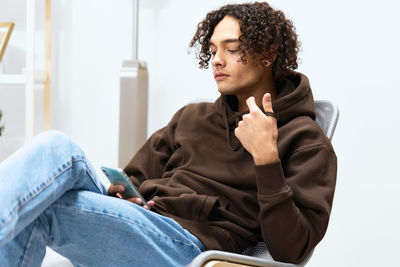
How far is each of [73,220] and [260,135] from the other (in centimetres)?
43

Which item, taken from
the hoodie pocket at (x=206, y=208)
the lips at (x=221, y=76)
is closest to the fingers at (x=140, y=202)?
the hoodie pocket at (x=206, y=208)

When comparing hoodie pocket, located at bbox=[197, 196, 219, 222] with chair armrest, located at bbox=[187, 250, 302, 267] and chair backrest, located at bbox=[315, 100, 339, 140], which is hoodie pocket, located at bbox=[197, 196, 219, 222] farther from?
chair backrest, located at bbox=[315, 100, 339, 140]

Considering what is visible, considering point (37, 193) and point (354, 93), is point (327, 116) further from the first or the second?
point (37, 193)

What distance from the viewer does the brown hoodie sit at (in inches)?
42.4

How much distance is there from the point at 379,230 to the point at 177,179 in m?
0.93

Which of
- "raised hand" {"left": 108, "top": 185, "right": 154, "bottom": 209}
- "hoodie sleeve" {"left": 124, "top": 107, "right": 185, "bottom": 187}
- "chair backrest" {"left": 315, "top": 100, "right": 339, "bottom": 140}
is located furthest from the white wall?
"raised hand" {"left": 108, "top": 185, "right": 154, "bottom": 209}

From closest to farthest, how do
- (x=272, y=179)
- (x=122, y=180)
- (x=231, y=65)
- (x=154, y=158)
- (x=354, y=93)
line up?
1. (x=272, y=179)
2. (x=122, y=180)
3. (x=231, y=65)
4. (x=154, y=158)
5. (x=354, y=93)

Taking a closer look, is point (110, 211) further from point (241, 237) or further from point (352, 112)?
point (352, 112)

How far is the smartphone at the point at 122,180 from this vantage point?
1.17 metres

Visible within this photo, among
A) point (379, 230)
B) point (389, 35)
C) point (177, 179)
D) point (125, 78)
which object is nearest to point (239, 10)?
point (177, 179)

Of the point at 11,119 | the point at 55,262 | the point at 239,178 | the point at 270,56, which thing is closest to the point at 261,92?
the point at 270,56

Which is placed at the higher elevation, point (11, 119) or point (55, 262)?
point (11, 119)

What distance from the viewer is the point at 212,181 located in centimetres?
129

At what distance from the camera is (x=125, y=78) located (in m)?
2.53
